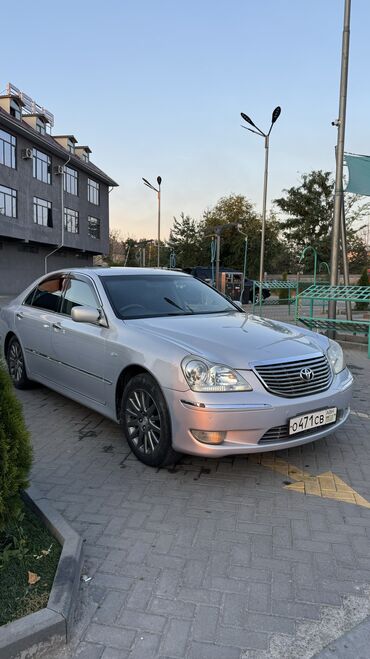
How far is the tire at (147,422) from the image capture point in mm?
3545

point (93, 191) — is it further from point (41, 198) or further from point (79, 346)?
point (79, 346)

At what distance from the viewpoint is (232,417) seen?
3.24 metres

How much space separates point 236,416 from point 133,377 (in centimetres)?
100

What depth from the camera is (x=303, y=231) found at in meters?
41.1

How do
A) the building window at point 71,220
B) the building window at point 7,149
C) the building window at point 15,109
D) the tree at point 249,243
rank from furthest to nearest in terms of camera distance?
the tree at point 249,243, the building window at point 71,220, the building window at point 15,109, the building window at point 7,149

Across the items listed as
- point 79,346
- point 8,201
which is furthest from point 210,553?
point 8,201

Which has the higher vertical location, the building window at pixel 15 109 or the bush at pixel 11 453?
the building window at pixel 15 109

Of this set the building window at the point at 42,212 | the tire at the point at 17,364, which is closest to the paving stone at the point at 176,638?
the tire at the point at 17,364

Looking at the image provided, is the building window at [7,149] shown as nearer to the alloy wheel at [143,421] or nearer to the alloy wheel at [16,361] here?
the alloy wheel at [16,361]

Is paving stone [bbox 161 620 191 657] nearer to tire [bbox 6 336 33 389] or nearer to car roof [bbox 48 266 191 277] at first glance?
car roof [bbox 48 266 191 277]

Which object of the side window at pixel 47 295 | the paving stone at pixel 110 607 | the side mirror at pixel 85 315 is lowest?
the paving stone at pixel 110 607

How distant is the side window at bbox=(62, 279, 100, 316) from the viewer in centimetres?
468

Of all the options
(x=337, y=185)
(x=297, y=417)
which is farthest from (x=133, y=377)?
Result: (x=337, y=185)

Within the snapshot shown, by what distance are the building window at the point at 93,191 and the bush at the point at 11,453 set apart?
41.7 meters
